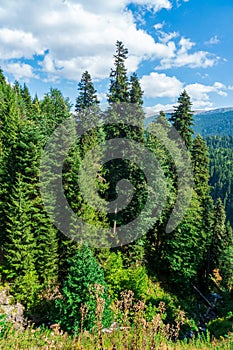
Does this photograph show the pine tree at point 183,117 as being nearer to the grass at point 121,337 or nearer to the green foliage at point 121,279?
the green foliage at point 121,279

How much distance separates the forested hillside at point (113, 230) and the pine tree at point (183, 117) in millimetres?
119

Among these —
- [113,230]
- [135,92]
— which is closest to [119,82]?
[135,92]

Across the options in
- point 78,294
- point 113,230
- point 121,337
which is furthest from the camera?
point 113,230

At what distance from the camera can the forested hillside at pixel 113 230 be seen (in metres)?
21.5

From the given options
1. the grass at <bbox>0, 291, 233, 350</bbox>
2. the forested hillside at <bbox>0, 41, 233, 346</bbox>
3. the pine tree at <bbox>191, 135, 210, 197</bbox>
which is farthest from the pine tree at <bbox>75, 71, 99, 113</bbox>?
the grass at <bbox>0, 291, 233, 350</bbox>

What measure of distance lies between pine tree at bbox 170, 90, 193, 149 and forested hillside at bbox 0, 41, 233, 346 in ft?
0.39

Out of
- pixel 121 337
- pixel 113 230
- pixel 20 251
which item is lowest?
pixel 20 251

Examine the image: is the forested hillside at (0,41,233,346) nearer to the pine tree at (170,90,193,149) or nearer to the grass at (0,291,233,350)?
the pine tree at (170,90,193,149)

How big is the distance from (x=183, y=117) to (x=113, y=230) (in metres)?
15.5

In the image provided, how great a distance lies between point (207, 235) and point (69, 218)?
17.7 metres

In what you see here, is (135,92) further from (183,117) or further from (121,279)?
(121,279)

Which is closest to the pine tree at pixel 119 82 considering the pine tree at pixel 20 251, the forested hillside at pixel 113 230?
the forested hillside at pixel 113 230

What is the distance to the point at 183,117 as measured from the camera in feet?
104

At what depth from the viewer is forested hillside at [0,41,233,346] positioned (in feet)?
70.5
